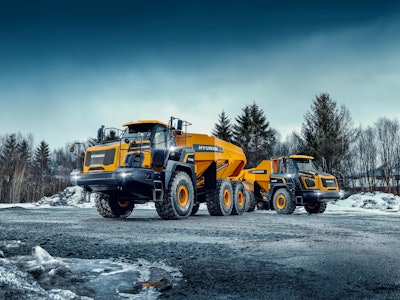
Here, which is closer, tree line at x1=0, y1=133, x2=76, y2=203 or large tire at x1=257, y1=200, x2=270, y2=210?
large tire at x1=257, y1=200, x2=270, y2=210

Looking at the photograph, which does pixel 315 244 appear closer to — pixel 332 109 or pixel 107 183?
pixel 107 183

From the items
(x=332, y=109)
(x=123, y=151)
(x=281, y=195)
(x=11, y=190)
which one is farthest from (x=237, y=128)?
(x=123, y=151)

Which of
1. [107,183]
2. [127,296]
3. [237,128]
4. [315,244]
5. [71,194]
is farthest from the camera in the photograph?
[237,128]

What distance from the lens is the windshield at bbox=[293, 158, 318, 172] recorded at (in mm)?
16781

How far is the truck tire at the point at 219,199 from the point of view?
13.0 m

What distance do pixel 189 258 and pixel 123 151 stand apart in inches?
229

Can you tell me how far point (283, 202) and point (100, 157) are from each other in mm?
9570

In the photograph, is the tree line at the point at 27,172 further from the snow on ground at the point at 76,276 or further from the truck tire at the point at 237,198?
the snow on ground at the point at 76,276

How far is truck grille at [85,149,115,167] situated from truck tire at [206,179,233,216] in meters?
4.54

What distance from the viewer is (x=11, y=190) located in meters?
47.0

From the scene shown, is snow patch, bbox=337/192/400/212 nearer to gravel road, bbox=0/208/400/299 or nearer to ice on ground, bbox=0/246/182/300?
gravel road, bbox=0/208/400/299

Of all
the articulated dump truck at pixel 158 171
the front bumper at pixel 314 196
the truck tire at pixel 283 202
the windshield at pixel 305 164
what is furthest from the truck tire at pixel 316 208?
the articulated dump truck at pixel 158 171

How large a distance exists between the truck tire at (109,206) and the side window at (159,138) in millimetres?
2514

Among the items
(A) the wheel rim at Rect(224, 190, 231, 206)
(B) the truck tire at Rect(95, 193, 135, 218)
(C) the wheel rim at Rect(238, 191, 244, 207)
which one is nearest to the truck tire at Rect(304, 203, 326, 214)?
(C) the wheel rim at Rect(238, 191, 244, 207)
